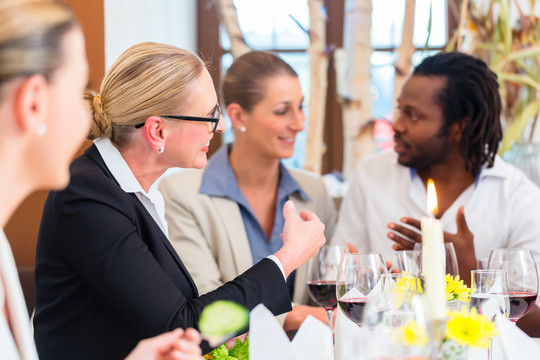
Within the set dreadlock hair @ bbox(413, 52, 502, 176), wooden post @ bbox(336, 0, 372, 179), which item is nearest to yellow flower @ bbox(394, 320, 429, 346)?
dreadlock hair @ bbox(413, 52, 502, 176)

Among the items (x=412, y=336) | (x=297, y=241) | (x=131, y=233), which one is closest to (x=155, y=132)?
(x=131, y=233)

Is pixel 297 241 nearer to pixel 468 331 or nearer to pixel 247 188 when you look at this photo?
pixel 468 331

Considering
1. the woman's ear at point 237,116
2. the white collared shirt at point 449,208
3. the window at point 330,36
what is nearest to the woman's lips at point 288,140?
the woman's ear at point 237,116

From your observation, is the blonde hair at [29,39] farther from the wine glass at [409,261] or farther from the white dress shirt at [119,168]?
the wine glass at [409,261]

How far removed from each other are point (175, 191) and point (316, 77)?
1.17 m

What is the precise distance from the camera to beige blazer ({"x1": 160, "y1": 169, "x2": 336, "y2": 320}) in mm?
2164

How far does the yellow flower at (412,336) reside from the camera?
62 centimetres

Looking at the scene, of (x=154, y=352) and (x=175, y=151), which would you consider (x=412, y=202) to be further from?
(x=154, y=352)

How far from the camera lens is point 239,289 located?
1.24 meters

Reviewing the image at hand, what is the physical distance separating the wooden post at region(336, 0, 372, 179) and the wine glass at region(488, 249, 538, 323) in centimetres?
187

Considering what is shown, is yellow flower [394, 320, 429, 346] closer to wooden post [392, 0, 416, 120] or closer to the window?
wooden post [392, 0, 416, 120]

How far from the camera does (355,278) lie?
3.74 feet

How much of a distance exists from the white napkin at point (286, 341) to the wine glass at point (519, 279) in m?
0.49

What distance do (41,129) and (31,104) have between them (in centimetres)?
3
